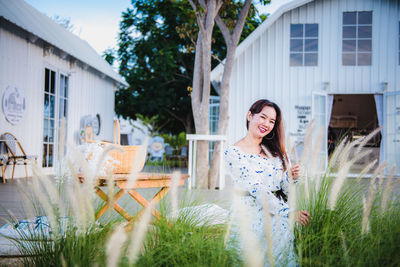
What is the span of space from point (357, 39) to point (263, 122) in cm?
790

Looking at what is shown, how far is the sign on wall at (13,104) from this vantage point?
22.2 feet

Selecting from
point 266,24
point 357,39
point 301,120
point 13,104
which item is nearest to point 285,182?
point 13,104

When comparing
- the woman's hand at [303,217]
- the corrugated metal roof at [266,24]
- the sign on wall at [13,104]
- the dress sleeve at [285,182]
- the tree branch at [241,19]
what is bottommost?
the woman's hand at [303,217]

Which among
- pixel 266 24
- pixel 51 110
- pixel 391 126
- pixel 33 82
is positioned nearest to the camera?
pixel 33 82

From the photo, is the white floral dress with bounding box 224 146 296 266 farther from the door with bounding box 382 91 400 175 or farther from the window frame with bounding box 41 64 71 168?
the door with bounding box 382 91 400 175

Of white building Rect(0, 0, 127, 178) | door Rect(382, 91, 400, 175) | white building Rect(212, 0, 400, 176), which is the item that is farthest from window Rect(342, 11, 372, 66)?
white building Rect(0, 0, 127, 178)

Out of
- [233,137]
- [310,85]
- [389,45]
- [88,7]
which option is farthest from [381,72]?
[88,7]

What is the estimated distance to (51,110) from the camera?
853 centimetres

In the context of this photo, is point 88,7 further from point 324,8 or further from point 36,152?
point 324,8

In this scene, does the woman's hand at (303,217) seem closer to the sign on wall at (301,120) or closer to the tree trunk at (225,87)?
the tree trunk at (225,87)

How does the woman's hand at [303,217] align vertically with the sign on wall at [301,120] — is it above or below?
below

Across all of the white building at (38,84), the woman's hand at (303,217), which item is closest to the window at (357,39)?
the white building at (38,84)

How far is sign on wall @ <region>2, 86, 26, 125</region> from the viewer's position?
22.2ft

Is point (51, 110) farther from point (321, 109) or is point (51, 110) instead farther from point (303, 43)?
point (321, 109)
